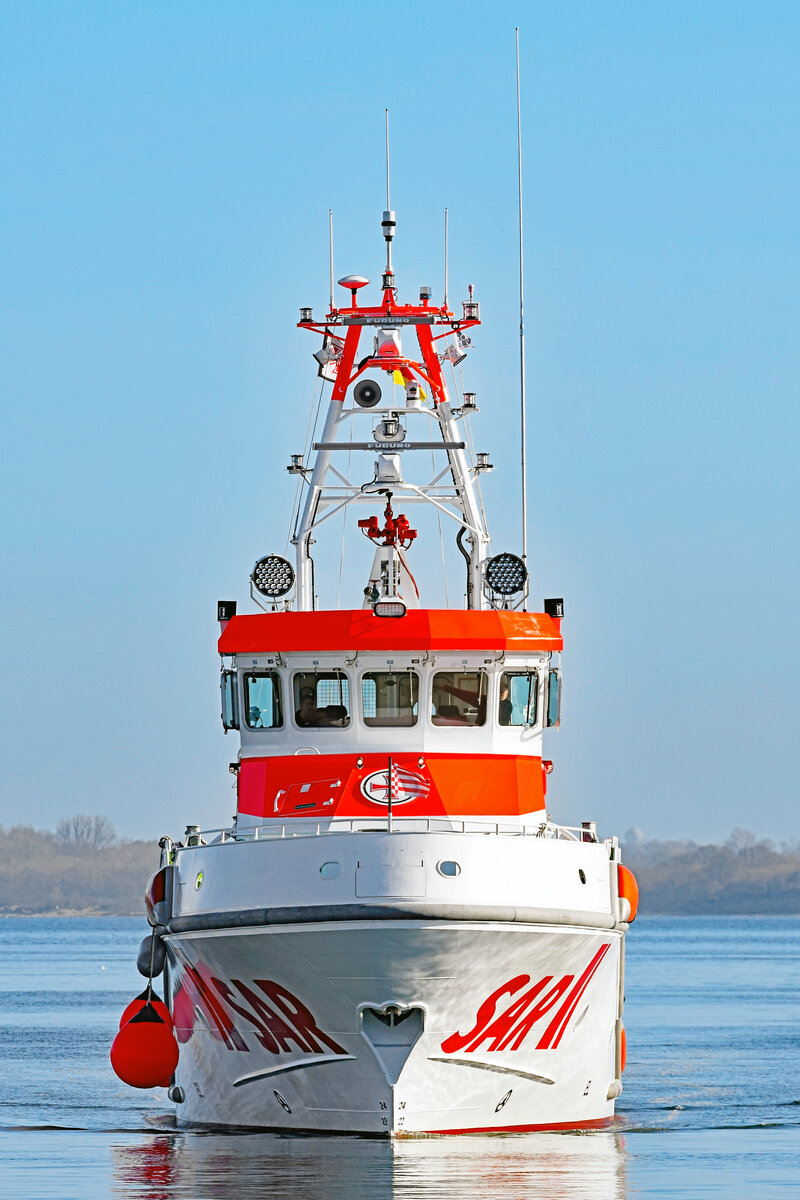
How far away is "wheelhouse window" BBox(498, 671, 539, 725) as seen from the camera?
20641mm

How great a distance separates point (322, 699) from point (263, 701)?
725 mm

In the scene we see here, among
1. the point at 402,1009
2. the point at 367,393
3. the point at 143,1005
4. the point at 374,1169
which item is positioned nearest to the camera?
the point at 374,1169

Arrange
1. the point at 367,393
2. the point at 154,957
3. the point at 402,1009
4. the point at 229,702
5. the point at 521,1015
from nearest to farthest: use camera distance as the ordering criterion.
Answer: the point at 402,1009
the point at 521,1015
the point at 154,957
the point at 229,702
the point at 367,393

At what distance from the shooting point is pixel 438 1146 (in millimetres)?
17828

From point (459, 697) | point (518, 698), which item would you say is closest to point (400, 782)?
point (459, 697)

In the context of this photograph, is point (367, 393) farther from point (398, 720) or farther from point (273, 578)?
point (398, 720)

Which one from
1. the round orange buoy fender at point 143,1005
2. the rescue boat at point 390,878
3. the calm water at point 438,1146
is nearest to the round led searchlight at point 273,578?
the rescue boat at point 390,878

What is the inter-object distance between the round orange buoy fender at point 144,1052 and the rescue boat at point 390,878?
0.05m

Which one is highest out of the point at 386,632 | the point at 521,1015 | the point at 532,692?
the point at 386,632

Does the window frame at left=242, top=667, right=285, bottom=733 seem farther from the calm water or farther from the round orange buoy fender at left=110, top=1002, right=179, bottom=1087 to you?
the calm water

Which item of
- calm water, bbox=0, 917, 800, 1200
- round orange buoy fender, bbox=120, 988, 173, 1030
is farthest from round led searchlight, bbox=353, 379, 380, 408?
calm water, bbox=0, 917, 800, 1200

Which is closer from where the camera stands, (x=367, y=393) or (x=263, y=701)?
(x=263, y=701)

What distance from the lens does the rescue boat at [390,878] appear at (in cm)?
1784

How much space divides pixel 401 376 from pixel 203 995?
7.95 metres
